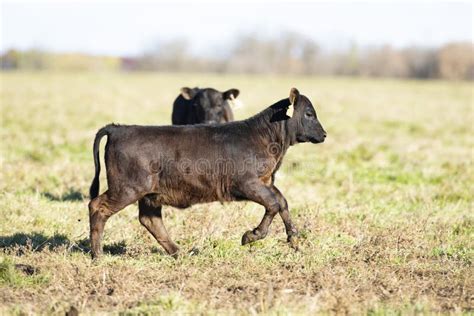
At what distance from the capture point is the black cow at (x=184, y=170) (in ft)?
22.8

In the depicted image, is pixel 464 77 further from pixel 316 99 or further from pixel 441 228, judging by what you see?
pixel 441 228

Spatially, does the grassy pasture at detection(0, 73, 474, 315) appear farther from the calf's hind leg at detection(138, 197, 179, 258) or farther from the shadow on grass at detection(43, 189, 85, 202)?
the calf's hind leg at detection(138, 197, 179, 258)

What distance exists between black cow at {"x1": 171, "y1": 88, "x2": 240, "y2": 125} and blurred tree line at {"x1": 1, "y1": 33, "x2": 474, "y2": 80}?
75729mm

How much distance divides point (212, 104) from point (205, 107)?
139 mm

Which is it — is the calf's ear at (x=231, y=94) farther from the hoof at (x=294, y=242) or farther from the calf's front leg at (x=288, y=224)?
the hoof at (x=294, y=242)

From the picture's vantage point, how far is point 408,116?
90.3ft

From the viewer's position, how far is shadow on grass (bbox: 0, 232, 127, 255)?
23.5 feet

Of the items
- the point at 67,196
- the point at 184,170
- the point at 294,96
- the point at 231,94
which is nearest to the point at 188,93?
the point at 231,94

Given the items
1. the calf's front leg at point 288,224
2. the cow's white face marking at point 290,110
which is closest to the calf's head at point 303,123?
the cow's white face marking at point 290,110

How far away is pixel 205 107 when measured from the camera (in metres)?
11.6

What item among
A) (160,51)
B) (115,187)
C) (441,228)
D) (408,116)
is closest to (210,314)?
(115,187)

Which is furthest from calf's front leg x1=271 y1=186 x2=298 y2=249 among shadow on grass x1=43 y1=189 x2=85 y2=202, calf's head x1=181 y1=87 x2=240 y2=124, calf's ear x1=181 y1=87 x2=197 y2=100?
calf's ear x1=181 y1=87 x2=197 y2=100

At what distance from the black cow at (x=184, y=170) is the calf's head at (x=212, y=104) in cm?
410

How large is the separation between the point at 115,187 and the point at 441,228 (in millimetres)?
3985
